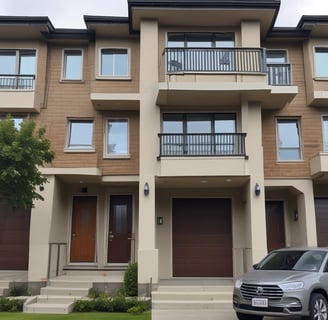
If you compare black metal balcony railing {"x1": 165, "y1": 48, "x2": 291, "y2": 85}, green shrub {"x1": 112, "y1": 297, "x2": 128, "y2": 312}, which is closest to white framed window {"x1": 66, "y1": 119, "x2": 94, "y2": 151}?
black metal balcony railing {"x1": 165, "y1": 48, "x2": 291, "y2": 85}

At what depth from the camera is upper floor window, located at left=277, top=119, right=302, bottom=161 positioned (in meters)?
15.0

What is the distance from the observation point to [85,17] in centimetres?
1457

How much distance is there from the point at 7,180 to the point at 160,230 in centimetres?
593

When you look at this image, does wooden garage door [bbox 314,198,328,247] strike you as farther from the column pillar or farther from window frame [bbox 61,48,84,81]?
window frame [bbox 61,48,84,81]

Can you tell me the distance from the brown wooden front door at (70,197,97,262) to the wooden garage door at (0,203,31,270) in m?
1.62

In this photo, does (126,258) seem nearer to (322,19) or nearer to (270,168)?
(270,168)

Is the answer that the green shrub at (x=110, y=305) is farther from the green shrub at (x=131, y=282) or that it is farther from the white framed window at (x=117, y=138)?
the white framed window at (x=117, y=138)

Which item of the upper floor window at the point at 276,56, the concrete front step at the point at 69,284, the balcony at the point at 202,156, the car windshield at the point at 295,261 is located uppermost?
the upper floor window at the point at 276,56

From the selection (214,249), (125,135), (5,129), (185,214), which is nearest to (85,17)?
(125,135)

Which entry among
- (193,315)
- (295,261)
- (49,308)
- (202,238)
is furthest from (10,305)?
(295,261)

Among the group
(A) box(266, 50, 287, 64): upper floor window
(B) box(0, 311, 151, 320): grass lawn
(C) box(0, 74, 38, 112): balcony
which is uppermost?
(A) box(266, 50, 287, 64): upper floor window

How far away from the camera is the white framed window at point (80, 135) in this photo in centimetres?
1499

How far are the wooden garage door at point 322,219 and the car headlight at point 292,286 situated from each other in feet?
24.6

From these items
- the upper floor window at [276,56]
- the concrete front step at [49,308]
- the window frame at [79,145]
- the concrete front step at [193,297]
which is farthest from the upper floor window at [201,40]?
the concrete front step at [49,308]
